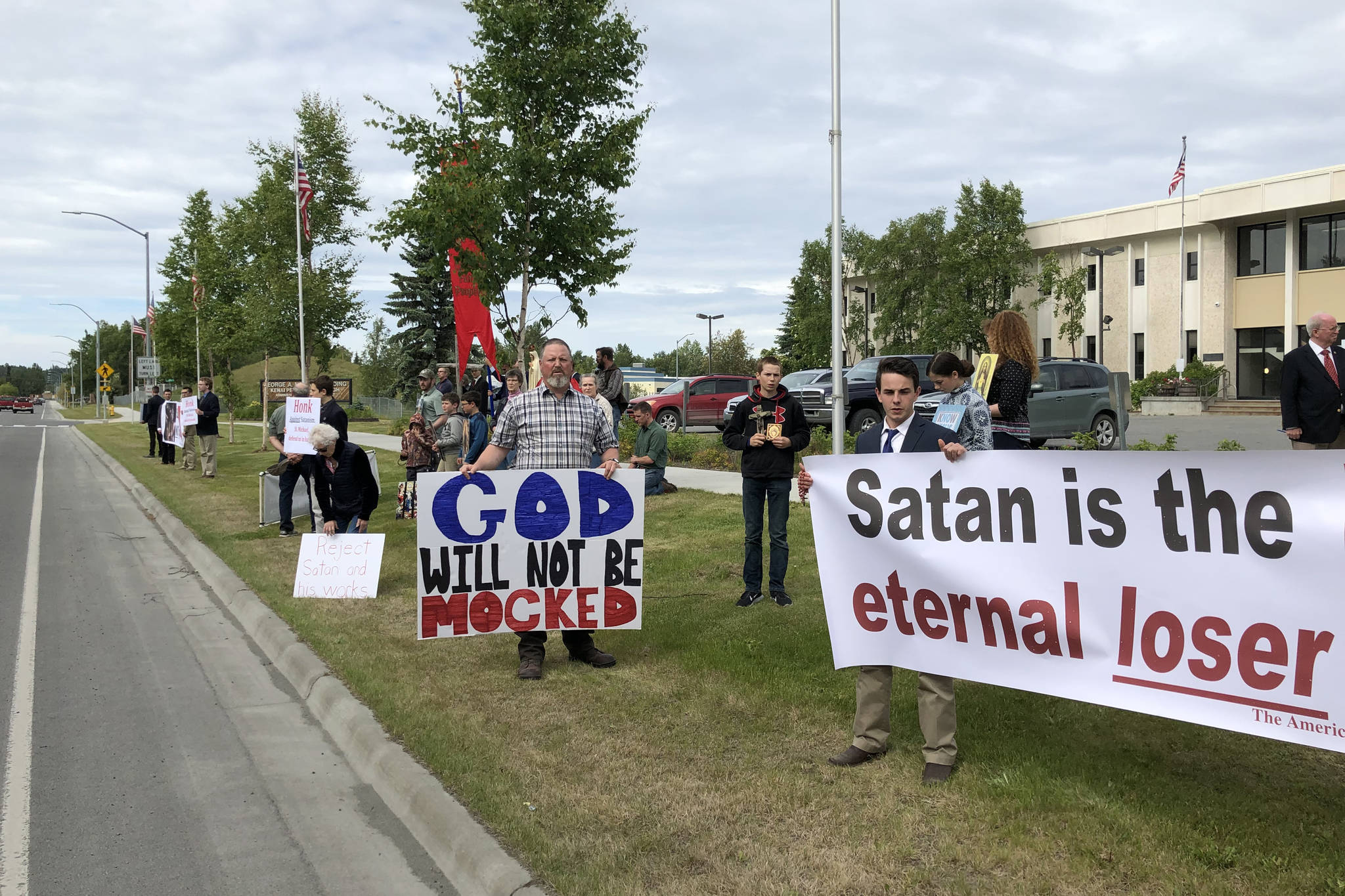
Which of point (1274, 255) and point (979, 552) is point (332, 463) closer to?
point (979, 552)

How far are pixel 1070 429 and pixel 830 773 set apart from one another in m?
16.9

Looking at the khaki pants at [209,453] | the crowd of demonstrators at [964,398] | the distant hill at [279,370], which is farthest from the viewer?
the distant hill at [279,370]

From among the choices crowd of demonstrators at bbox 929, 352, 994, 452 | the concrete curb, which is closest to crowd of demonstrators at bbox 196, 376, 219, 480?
the concrete curb

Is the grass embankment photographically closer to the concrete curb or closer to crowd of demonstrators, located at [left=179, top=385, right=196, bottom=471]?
the concrete curb

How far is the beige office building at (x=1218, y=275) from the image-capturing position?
4075 centimetres

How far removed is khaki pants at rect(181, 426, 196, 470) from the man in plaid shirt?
19.3 m

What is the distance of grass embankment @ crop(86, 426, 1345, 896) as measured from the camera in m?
3.66

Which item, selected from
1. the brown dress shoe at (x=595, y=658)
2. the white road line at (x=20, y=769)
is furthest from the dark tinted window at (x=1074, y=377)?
the white road line at (x=20, y=769)

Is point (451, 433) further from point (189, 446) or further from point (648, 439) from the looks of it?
point (189, 446)

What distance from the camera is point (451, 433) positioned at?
12578 millimetres

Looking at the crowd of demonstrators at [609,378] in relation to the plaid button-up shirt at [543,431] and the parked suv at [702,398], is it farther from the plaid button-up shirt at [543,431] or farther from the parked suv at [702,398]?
the parked suv at [702,398]

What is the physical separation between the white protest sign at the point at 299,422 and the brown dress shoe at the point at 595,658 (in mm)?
7078

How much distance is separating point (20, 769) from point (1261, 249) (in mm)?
48603

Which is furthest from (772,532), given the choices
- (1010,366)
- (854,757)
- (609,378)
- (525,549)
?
(609,378)
